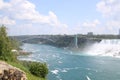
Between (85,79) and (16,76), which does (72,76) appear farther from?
(16,76)

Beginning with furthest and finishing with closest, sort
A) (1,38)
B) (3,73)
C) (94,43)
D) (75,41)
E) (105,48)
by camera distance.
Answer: (75,41), (94,43), (105,48), (1,38), (3,73)

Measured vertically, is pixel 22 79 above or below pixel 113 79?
above

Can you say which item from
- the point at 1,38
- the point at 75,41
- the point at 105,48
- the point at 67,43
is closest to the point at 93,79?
the point at 1,38

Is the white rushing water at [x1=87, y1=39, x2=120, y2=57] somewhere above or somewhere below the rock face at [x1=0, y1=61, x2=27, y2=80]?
below

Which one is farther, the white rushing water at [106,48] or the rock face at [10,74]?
the white rushing water at [106,48]

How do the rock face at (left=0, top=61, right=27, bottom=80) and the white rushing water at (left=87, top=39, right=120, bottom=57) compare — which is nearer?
the rock face at (left=0, top=61, right=27, bottom=80)

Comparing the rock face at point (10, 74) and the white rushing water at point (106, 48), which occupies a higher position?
the rock face at point (10, 74)

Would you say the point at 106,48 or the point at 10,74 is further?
the point at 106,48

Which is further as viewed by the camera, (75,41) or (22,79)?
(75,41)
